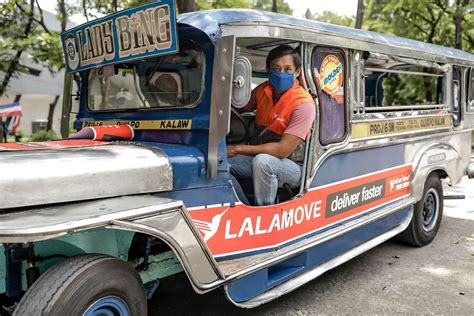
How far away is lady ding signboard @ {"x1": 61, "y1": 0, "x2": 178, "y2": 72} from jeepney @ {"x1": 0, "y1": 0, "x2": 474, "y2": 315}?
11 millimetres

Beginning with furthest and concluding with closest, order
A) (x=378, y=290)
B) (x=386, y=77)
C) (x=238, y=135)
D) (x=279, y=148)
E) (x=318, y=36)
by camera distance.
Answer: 1. (x=386, y=77)
2. (x=238, y=135)
3. (x=378, y=290)
4. (x=318, y=36)
5. (x=279, y=148)

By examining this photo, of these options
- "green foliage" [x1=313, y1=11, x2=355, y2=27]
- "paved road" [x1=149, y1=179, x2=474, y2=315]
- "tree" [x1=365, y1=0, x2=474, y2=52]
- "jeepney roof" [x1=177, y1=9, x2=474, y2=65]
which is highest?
"green foliage" [x1=313, y1=11, x2=355, y2=27]

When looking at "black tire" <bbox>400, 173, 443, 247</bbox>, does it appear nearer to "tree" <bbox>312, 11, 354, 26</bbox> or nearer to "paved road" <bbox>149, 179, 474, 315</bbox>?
"paved road" <bbox>149, 179, 474, 315</bbox>

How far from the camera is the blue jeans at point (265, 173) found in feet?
10.3

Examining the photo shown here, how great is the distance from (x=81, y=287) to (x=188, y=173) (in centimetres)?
91

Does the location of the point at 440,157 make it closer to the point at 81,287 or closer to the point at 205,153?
the point at 205,153

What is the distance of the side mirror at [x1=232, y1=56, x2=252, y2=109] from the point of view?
2760 millimetres

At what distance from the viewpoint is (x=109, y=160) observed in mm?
2385

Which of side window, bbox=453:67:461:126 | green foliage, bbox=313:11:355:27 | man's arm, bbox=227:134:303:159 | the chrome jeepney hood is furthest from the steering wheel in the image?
green foliage, bbox=313:11:355:27

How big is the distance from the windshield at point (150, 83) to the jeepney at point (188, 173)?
0.04 ft

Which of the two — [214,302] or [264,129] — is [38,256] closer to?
[214,302]

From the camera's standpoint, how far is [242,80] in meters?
2.77

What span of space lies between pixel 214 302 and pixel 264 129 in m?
1.44

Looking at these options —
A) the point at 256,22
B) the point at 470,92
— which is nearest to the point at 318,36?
the point at 256,22
